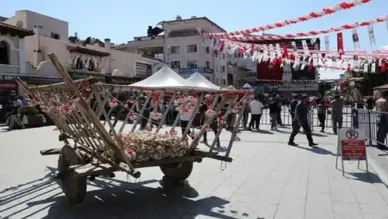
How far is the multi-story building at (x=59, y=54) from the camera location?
2670 cm

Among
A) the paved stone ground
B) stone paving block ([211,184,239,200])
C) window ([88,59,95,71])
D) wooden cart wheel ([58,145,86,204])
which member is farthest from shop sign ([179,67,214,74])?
wooden cart wheel ([58,145,86,204])

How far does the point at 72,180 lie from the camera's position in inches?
198

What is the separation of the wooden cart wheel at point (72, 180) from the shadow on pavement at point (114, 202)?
0.60 ft

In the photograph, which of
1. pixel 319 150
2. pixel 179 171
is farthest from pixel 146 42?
pixel 179 171

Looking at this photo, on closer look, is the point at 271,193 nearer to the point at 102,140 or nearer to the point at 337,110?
the point at 102,140

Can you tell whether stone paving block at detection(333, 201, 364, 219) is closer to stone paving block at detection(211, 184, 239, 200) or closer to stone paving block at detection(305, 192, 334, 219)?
stone paving block at detection(305, 192, 334, 219)

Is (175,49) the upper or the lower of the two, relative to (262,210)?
upper

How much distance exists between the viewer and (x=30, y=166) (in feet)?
27.5

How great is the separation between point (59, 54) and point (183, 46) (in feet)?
80.4

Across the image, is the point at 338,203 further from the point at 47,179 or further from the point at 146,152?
the point at 47,179

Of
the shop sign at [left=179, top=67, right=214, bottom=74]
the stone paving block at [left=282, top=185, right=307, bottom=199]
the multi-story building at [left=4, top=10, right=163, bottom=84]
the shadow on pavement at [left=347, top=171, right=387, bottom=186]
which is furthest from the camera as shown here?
the shop sign at [left=179, top=67, right=214, bottom=74]

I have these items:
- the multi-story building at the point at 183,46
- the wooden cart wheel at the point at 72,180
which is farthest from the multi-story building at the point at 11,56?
the multi-story building at the point at 183,46

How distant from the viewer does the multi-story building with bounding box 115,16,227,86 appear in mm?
49525

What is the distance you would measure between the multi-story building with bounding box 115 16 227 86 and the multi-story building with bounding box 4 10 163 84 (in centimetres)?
1422
